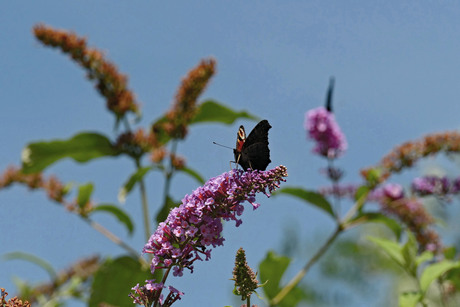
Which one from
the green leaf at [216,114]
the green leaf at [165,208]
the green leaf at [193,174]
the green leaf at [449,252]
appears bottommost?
the green leaf at [449,252]

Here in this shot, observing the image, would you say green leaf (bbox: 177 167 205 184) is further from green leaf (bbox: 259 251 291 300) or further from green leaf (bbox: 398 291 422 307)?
green leaf (bbox: 398 291 422 307)

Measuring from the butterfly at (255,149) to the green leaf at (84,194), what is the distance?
67.8 inches

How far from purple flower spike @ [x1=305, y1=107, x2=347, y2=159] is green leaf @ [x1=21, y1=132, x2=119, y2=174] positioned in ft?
4.94

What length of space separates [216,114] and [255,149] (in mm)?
1794

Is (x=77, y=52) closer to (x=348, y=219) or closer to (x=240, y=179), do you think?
Result: (x=348, y=219)

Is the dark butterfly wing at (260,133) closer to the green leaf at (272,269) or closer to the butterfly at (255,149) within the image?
the butterfly at (255,149)

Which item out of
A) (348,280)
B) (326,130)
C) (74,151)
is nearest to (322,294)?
(348,280)

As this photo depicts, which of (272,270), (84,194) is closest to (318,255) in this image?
(272,270)

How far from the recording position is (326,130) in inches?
160

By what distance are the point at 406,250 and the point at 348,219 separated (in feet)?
2.68

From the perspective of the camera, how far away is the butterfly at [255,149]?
1578mm

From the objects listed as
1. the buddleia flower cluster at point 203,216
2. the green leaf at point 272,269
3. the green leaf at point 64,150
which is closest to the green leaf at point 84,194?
the green leaf at point 64,150

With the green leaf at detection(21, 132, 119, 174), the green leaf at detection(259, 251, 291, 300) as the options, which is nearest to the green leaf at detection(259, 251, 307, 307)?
the green leaf at detection(259, 251, 291, 300)

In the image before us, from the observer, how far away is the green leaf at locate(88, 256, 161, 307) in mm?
2846
